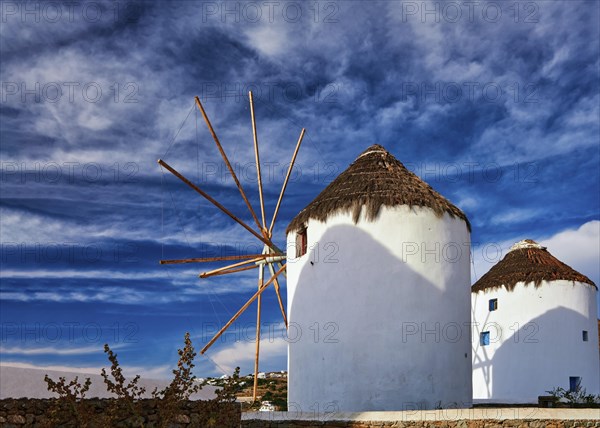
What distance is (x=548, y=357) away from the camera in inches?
810

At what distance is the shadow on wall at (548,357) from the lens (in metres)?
20.5

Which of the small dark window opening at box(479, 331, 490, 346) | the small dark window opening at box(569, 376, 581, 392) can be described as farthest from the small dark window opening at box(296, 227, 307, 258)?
the small dark window opening at box(569, 376, 581, 392)

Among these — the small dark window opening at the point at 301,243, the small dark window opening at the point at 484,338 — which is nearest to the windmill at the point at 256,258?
the small dark window opening at the point at 301,243

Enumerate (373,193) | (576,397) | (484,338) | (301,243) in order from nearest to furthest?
(373,193) < (301,243) < (576,397) < (484,338)

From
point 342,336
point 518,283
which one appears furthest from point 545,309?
point 342,336

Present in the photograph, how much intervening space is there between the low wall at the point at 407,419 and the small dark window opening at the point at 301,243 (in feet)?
13.4

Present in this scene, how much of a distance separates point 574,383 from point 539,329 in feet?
6.27

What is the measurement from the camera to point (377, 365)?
475 inches

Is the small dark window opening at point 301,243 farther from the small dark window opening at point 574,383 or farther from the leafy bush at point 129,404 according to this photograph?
the small dark window opening at point 574,383

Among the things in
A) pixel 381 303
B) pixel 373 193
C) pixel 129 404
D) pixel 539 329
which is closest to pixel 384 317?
pixel 381 303

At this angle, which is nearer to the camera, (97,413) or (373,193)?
(97,413)

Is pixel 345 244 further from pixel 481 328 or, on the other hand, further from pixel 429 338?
pixel 481 328

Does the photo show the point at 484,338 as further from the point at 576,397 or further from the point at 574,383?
the point at 576,397

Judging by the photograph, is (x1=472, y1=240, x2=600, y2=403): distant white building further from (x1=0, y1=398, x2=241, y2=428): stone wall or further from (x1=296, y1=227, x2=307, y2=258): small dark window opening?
(x1=0, y1=398, x2=241, y2=428): stone wall
